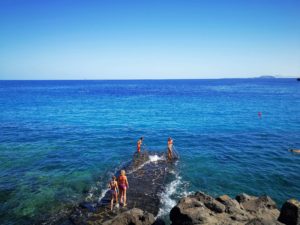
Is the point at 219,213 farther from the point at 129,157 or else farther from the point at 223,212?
the point at 129,157

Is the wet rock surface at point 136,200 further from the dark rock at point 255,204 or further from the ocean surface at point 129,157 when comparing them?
the dark rock at point 255,204

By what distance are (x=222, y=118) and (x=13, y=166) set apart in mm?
37416

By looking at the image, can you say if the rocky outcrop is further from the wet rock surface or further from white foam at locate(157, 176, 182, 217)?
white foam at locate(157, 176, 182, 217)

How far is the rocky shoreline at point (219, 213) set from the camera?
10.6 meters

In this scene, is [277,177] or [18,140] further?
[18,140]

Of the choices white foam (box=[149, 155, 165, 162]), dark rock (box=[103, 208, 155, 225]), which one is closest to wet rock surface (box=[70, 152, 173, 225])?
dark rock (box=[103, 208, 155, 225])

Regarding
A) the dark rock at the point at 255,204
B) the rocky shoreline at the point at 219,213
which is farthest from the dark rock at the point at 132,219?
the dark rock at the point at 255,204

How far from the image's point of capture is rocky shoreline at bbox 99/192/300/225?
10643 mm

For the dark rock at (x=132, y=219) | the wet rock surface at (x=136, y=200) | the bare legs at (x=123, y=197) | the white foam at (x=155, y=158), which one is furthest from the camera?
the white foam at (x=155, y=158)

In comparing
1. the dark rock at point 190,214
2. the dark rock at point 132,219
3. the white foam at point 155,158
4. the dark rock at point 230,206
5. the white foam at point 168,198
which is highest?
the dark rock at point 190,214

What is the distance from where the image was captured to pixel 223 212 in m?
12.2

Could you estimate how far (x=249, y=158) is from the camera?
25.9m

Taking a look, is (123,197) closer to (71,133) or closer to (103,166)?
(103,166)

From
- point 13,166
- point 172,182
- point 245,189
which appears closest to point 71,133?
point 13,166
